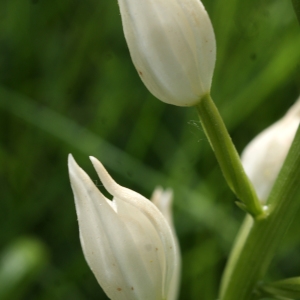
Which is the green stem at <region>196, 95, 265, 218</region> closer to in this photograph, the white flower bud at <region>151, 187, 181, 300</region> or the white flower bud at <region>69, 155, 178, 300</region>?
the white flower bud at <region>69, 155, 178, 300</region>

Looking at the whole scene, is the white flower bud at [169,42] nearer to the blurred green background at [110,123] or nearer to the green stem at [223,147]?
the green stem at [223,147]

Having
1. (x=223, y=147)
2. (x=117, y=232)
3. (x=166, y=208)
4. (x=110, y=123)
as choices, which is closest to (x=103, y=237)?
(x=117, y=232)

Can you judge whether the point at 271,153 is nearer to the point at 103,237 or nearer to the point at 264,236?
the point at 264,236

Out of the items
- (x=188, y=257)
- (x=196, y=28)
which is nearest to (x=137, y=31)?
(x=196, y=28)

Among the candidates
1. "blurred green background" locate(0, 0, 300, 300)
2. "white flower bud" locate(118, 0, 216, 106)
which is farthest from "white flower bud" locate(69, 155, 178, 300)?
"blurred green background" locate(0, 0, 300, 300)

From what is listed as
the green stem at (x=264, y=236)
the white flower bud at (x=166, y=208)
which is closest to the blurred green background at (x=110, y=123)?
the white flower bud at (x=166, y=208)

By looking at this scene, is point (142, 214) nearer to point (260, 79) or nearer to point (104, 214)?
point (104, 214)

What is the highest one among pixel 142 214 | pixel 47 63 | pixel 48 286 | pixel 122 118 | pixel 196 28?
pixel 196 28
